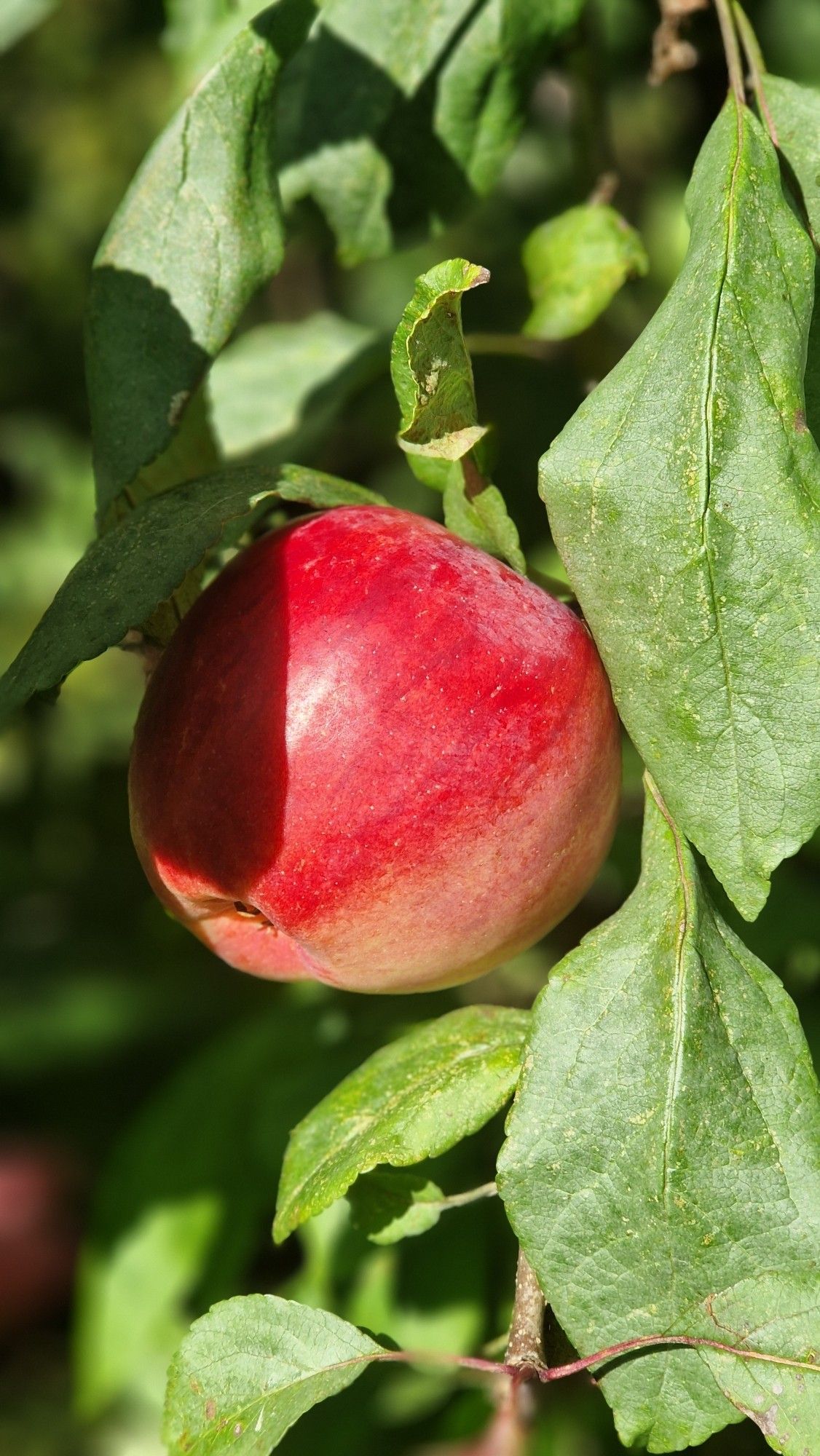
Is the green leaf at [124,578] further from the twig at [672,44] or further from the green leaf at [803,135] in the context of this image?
the twig at [672,44]

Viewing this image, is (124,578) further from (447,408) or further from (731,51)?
(731,51)

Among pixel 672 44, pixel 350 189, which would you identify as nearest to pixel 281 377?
pixel 350 189

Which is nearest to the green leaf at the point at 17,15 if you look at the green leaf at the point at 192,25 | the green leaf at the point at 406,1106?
the green leaf at the point at 192,25

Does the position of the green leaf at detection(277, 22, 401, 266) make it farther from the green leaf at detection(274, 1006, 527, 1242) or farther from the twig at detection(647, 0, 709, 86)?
the green leaf at detection(274, 1006, 527, 1242)

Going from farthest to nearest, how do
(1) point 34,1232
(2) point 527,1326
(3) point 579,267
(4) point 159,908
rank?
1. (1) point 34,1232
2. (4) point 159,908
3. (3) point 579,267
4. (2) point 527,1326

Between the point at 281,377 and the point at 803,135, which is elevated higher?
the point at 803,135

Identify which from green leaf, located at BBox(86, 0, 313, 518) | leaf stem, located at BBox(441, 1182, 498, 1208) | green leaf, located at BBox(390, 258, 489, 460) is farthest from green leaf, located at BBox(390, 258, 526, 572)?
leaf stem, located at BBox(441, 1182, 498, 1208)
